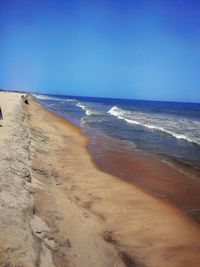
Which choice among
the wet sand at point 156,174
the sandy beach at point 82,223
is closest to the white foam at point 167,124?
the wet sand at point 156,174

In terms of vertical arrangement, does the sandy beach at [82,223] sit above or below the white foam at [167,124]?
below

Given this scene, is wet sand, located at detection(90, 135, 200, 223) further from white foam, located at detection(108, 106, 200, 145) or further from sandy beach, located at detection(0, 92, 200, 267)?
white foam, located at detection(108, 106, 200, 145)

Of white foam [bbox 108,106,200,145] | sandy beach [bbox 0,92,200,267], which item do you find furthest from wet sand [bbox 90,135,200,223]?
white foam [bbox 108,106,200,145]

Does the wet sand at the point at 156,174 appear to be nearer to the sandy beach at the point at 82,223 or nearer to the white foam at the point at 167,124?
the sandy beach at the point at 82,223

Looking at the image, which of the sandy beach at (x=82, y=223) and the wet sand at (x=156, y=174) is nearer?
the sandy beach at (x=82, y=223)

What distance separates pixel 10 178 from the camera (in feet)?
19.4

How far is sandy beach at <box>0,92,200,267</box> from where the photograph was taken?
4082 millimetres

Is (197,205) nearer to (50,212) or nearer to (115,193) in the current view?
(115,193)

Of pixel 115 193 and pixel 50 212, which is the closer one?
pixel 50 212

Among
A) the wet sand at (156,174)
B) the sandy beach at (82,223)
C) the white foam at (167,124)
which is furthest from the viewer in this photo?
the white foam at (167,124)

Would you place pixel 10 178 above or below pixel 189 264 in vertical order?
above

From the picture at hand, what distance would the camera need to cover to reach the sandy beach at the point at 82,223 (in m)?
4.08

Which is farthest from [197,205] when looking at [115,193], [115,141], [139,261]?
[115,141]

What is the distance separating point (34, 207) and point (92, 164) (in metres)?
5.66
